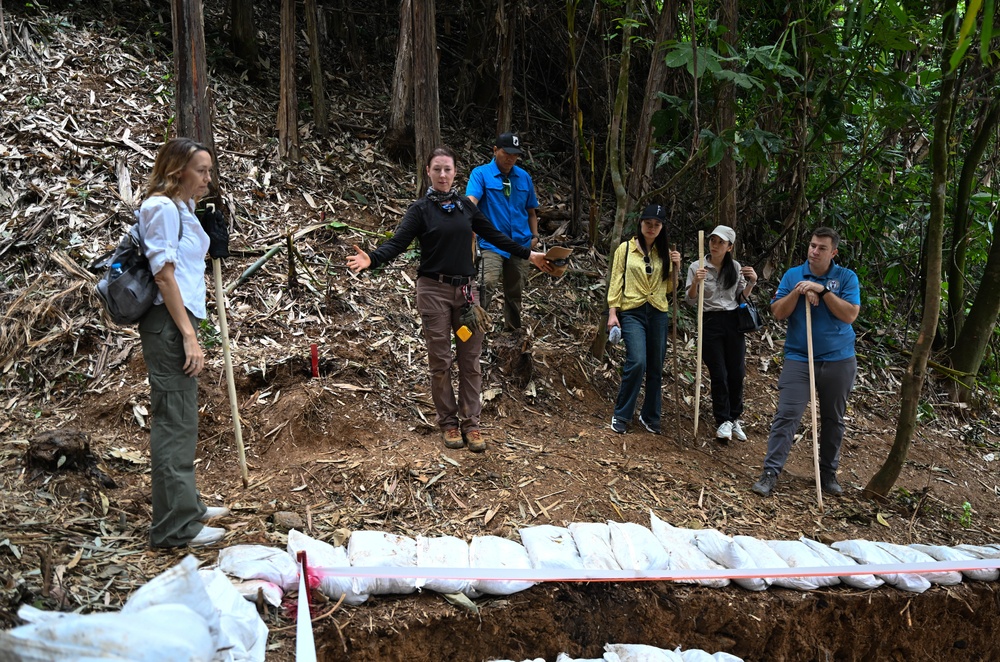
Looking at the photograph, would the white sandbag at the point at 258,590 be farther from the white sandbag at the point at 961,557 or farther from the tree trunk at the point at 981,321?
the tree trunk at the point at 981,321

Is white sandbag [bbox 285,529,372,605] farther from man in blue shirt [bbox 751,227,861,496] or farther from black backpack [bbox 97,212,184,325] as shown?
man in blue shirt [bbox 751,227,861,496]

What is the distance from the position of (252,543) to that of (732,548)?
248cm

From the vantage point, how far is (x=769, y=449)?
17.0ft

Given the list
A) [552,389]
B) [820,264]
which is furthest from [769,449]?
[552,389]

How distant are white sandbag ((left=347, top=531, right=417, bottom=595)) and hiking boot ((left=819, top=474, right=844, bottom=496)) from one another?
3189mm

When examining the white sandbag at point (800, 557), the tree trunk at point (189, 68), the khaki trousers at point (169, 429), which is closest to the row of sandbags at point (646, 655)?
the white sandbag at point (800, 557)

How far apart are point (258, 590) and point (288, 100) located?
5.64 m

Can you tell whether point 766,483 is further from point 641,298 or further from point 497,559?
point 497,559

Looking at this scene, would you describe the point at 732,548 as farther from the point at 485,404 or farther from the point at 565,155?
the point at 565,155

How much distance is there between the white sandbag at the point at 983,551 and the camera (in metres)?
4.50

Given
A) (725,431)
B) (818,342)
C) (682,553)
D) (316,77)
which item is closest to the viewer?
(682,553)

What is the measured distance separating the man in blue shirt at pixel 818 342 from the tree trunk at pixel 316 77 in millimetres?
5277

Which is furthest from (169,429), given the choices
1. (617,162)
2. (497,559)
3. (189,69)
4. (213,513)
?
(617,162)

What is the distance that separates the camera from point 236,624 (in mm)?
2811
